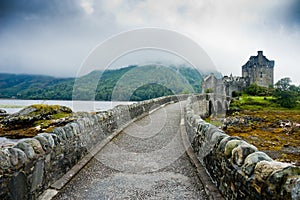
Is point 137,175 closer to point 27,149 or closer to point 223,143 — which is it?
point 223,143

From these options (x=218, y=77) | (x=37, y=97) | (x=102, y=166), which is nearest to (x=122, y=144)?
(x=102, y=166)

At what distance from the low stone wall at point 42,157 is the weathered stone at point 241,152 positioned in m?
3.31

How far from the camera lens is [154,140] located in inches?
416

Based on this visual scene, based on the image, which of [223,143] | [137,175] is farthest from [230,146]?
[137,175]

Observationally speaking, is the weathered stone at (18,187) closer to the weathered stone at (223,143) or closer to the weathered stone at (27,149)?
the weathered stone at (27,149)

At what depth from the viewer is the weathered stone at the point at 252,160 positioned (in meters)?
3.54

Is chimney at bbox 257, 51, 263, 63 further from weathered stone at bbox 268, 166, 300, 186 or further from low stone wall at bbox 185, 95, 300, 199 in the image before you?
weathered stone at bbox 268, 166, 300, 186

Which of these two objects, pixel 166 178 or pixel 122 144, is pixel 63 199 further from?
pixel 122 144

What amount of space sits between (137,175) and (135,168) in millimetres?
553

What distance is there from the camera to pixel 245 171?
12.1 feet

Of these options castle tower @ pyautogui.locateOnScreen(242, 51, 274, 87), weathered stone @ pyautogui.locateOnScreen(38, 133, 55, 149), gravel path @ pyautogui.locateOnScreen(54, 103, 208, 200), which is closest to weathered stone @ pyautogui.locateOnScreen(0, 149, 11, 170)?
weathered stone @ pyautogui.locateOnScreen(38, 133, 55, 149)

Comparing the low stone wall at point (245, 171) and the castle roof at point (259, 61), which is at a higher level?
the castle roof at point (259, 61)

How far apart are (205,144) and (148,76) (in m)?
32.8

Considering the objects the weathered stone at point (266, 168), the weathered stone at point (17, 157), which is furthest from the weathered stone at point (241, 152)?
the weathered stone at point (17, 157)
